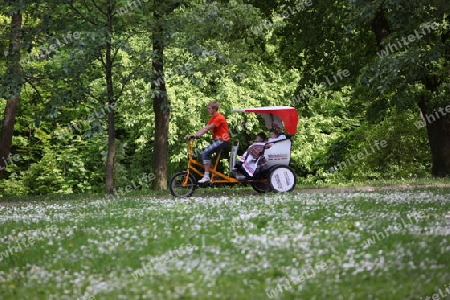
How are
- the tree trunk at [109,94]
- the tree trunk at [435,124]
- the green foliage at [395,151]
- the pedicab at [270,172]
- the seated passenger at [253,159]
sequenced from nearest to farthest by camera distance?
the pedicab at [270,172], the seated passenger at [253,159], the tree trunk at [109,94], the tree trunk at [435,124], the green foliage at [395,151]

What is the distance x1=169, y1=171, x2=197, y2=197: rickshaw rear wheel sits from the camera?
17812mm

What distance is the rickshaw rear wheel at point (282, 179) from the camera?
18.3 m

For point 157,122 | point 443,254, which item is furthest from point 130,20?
point 443,254

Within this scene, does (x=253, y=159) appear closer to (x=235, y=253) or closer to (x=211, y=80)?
(x=235, y=253)

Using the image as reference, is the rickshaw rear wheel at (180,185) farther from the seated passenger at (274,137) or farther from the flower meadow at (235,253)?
the flower meadow at (235,253)

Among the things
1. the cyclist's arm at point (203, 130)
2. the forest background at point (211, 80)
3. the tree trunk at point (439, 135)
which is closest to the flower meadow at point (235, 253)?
the cyclist's arm at point (203, 130)

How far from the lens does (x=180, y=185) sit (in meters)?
18.1

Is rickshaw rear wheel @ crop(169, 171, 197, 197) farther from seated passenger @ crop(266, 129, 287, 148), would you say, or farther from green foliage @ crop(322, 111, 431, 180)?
green foliage @ crop(322, 111, 431, 180)

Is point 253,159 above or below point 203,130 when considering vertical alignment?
below

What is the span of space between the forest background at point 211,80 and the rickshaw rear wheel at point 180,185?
2365mm

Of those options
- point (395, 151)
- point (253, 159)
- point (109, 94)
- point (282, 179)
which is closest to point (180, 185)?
point (253, 159)

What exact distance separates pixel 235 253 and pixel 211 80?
25.2 metres

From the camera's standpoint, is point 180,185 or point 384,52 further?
point 384,52

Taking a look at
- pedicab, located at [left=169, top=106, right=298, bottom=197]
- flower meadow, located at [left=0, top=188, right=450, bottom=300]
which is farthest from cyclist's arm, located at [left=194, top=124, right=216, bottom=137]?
flower meadow, located at [left=0, top=188, right=450, bottom=300]
